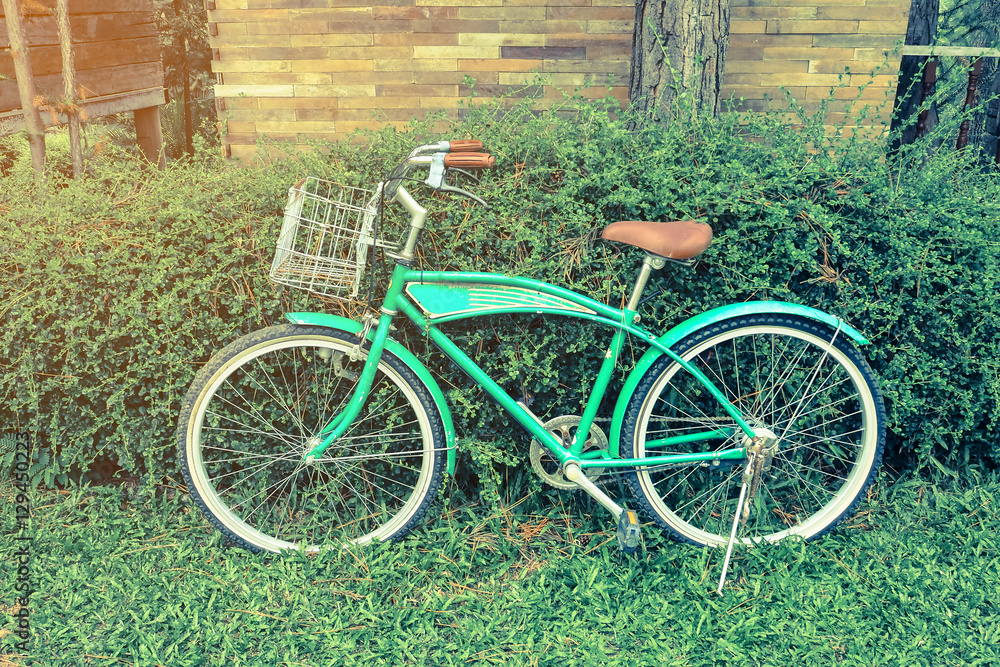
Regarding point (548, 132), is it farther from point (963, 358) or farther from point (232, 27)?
point (232, 27)

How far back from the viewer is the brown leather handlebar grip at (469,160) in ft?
7.27

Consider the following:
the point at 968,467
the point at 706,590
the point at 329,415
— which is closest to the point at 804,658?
the point at 706,590

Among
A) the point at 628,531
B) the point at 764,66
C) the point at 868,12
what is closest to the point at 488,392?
the point at 628,531

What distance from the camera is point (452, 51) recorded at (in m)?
6.69

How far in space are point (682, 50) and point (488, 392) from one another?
2186 mm

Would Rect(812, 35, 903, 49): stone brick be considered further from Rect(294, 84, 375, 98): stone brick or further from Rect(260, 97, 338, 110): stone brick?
Rect(260, 97, 338, 110): stone brick

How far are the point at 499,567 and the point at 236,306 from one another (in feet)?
4.86

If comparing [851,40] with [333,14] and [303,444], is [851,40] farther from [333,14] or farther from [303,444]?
[303,444]

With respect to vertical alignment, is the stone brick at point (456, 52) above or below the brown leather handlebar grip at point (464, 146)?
above

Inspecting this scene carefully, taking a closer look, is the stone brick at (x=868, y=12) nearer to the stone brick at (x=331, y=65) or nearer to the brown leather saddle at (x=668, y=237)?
the stone brick at (x=331, y=65)

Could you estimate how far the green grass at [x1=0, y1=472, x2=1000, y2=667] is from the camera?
2.44 meters

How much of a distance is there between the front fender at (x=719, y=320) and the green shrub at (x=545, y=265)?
214mm

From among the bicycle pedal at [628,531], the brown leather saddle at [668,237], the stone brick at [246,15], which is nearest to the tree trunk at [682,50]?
the brown leather saddle at [668,237]

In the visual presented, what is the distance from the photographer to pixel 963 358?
2961mm
